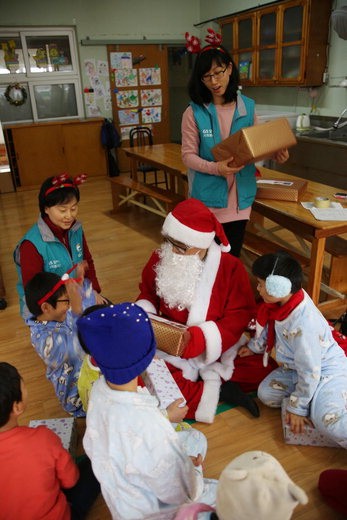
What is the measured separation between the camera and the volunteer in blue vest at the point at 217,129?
2.16 meters

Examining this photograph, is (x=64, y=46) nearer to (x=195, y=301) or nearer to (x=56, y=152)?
(x=56, y=152)

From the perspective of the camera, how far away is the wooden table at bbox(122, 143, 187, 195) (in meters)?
3.95

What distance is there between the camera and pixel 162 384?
6.14 ft

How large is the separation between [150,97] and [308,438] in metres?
6.60

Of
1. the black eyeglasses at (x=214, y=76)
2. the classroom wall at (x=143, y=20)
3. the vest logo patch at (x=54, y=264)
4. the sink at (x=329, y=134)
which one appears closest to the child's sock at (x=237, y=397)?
the vest logo patch at (x=54, y=264)

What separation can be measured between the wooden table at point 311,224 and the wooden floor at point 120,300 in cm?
85

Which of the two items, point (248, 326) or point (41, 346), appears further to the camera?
point (248, 326)

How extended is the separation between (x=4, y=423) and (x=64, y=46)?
6.70 metres

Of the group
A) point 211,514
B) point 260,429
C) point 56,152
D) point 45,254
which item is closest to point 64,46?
point 56,152

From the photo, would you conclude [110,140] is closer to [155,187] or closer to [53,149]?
[53,149]

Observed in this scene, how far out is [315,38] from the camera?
16.1 ft

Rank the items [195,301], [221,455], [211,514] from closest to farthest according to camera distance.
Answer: [211,514] < [221,455] < [195,301]

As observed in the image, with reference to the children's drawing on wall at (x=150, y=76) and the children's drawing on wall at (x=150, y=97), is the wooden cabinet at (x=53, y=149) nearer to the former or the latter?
the children's drawing on wall at (x=150, y=97)

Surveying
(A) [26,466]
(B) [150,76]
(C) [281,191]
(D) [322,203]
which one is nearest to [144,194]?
(C) [281,191]
